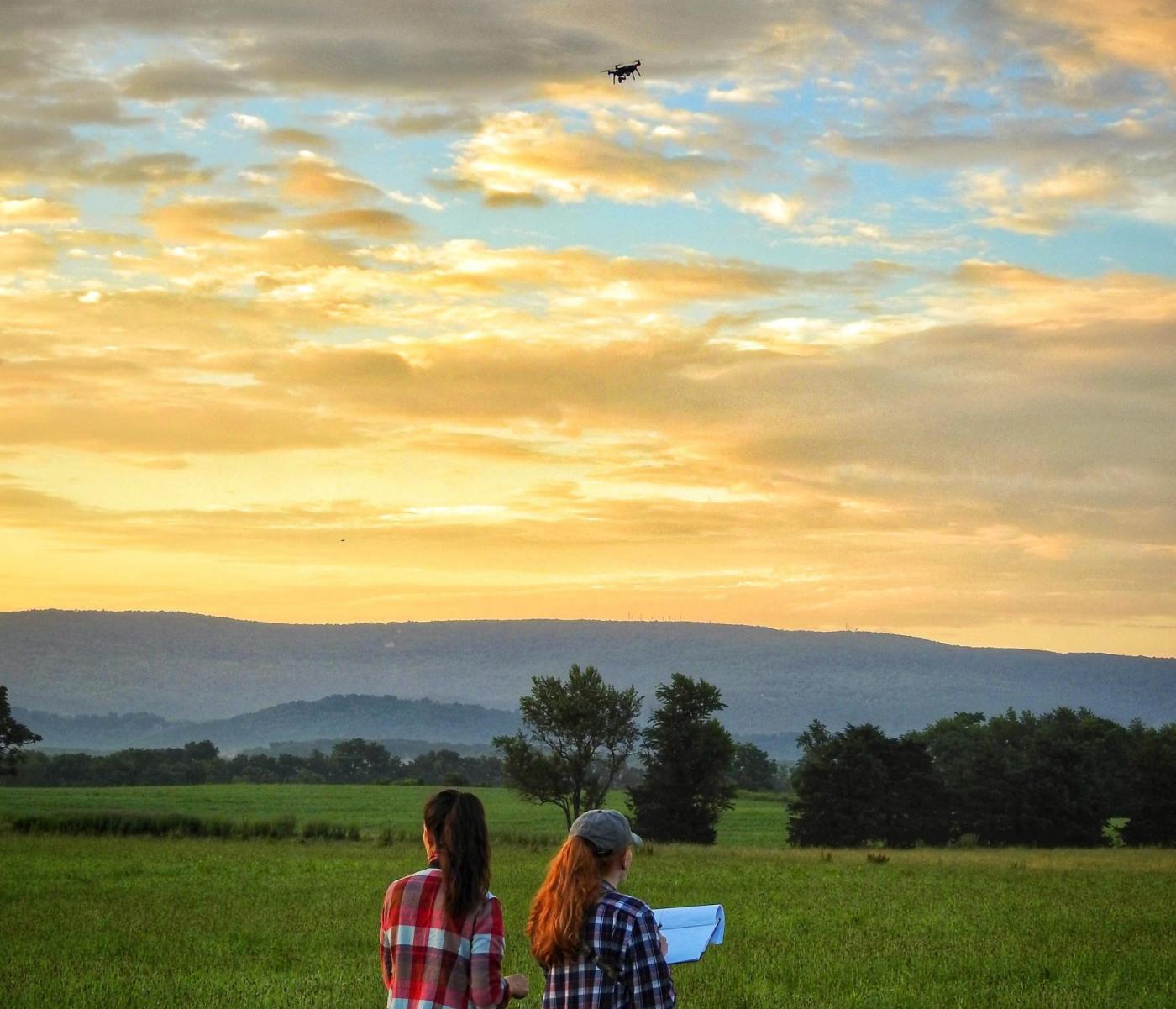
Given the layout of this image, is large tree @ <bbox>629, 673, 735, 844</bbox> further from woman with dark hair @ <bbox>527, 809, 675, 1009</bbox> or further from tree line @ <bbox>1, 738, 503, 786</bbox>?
woman with dark hair @ <bbox>527, 809, 675, 1009</bbox>

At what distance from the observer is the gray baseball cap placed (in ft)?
20.9

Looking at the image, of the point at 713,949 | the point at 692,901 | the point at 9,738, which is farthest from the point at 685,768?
the point at 713,949

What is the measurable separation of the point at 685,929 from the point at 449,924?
1.14 m

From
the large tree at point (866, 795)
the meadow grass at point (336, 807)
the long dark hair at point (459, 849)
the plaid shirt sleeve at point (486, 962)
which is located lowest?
the meadow grass at point (336, 807)

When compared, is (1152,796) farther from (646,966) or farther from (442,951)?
(442,951)

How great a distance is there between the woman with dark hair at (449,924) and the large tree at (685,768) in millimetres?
61810

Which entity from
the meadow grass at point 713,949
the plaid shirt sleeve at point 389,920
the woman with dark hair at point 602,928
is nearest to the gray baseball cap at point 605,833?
the woman with dark hair at point 602,928

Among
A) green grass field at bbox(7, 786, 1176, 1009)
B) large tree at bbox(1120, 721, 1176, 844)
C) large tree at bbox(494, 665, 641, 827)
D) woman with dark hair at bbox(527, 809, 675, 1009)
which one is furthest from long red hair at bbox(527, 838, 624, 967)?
large tree at bbox(1120, 721, 1176, 844)

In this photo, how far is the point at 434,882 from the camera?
21.6 ft

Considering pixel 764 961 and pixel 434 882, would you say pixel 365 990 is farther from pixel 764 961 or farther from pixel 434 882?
pixel 434 882

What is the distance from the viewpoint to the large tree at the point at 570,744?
6788 cm

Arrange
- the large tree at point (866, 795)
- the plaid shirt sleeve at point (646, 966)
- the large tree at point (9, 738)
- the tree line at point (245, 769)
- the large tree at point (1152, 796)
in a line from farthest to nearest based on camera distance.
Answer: the tree line at point (245, 769)
the large tree at point (9, 738)
the large tree at point (1152, 796)
the large tree at point (866, 795)
the plaid shirt sleeve at point (646, 966)

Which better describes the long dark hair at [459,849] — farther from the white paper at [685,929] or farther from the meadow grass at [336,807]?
the meadow grass at [336,807]

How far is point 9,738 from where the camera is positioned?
254ft
